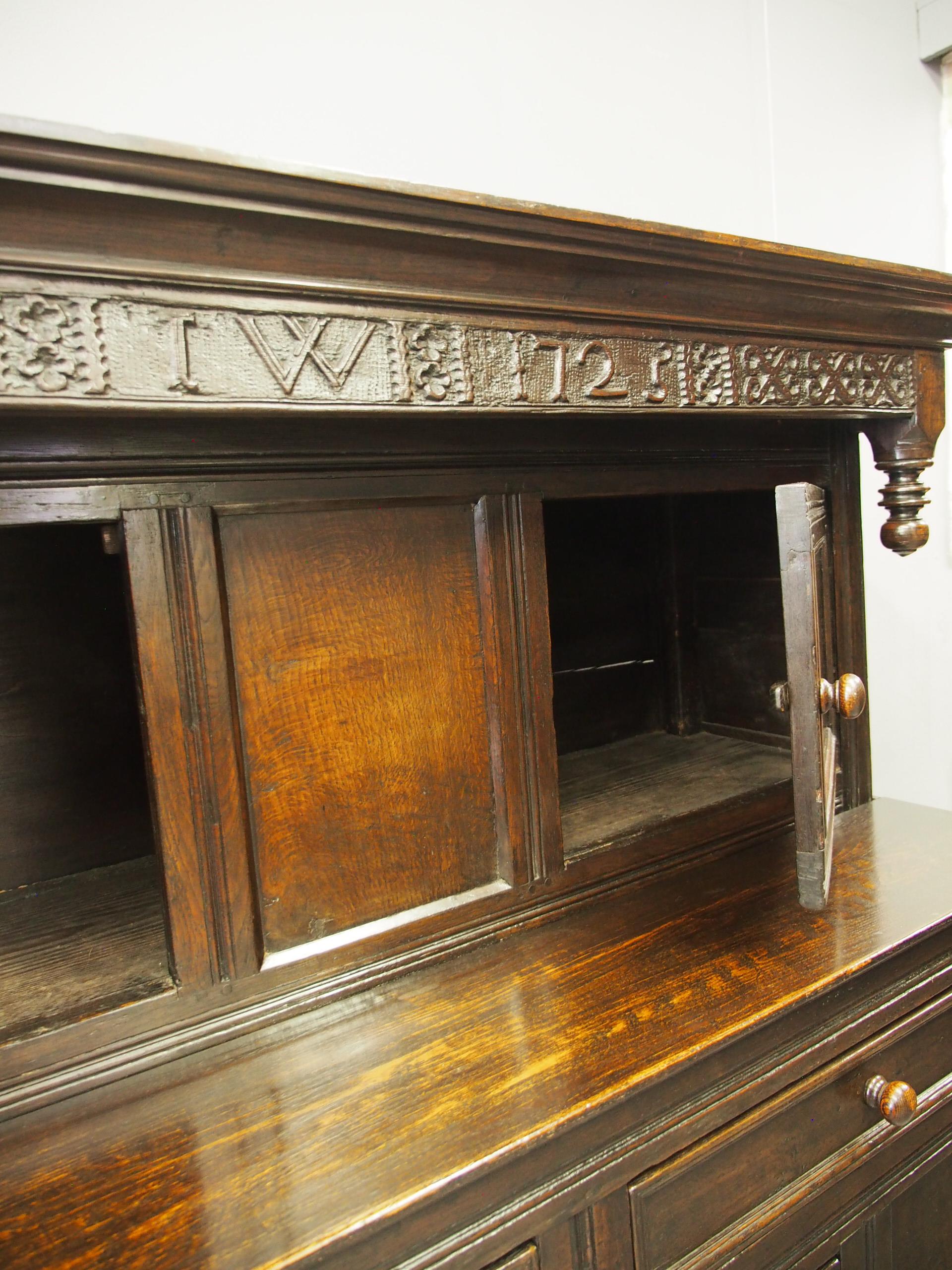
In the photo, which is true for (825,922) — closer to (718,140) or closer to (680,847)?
(680,847)

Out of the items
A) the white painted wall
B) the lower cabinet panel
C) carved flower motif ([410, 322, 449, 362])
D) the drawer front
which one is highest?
the white painted wall

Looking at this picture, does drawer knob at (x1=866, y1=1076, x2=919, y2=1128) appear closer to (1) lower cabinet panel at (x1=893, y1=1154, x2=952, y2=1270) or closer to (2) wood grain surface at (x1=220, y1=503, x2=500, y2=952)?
(1) lower cabinet panel at (x1=893, y1=1154, x2=952, y2=1270)

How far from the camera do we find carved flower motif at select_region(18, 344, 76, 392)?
Answer: 763mm

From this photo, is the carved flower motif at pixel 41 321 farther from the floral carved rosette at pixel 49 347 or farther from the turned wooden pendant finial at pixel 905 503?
the turned wooden pendant finial at pixel 905 503

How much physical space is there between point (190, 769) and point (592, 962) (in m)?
0.63

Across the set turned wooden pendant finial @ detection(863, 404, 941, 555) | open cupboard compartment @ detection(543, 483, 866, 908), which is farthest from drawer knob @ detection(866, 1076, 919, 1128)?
turned wooden pendant finial @ detection(863, 404, 941, 555)

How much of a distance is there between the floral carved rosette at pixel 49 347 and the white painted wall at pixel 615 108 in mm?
274

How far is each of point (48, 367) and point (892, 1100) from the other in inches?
54.8

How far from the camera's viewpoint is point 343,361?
0.91m

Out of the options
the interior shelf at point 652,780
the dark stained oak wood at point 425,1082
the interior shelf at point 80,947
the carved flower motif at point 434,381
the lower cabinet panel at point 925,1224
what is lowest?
the lower cabinet panel at point 925,1224

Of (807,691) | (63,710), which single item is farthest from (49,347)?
(807,691)

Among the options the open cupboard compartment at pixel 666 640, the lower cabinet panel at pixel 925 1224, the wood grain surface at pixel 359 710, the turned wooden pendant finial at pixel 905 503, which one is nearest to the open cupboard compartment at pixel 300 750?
the wood grain surface at pixel 359 710

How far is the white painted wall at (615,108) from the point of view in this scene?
1416mm

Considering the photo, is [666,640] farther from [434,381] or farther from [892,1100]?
[434,381]
